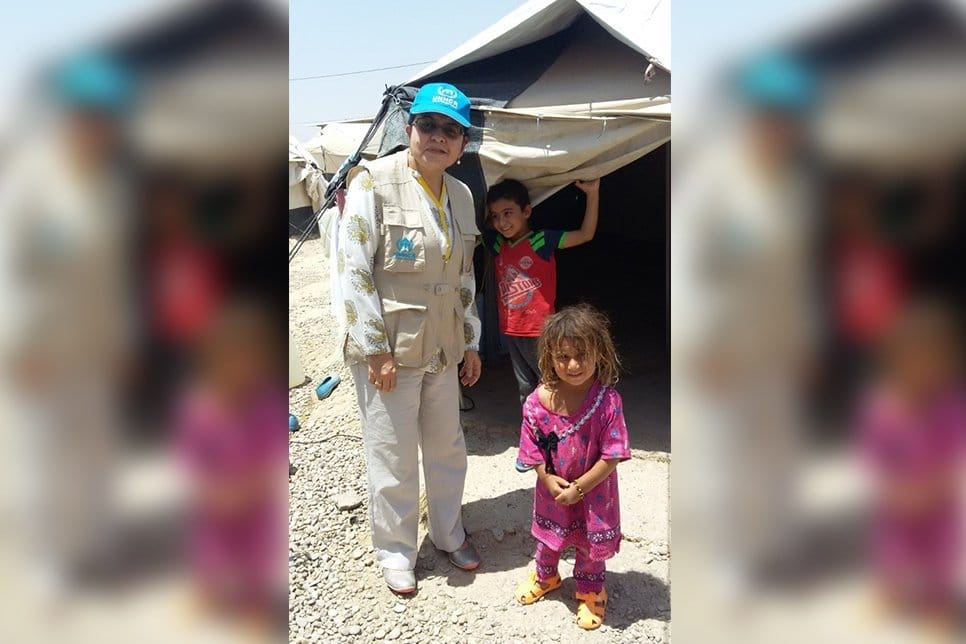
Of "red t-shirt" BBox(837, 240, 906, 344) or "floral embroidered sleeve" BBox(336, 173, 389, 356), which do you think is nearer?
"red t-shirt" BBox(837, 240, 906, 344)

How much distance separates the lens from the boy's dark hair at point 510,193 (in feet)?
11.7

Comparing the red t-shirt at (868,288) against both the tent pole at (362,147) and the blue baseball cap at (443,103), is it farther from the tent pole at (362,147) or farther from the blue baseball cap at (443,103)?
the tent pole at (362,147)

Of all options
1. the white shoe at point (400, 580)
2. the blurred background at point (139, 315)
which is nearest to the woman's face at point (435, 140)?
the white shoe at point (400, 580)

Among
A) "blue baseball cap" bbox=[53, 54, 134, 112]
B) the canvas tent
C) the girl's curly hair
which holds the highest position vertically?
the canvas tent

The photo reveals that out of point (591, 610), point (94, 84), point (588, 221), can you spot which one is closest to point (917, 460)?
point (94, 84)

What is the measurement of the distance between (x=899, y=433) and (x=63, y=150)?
761 mm

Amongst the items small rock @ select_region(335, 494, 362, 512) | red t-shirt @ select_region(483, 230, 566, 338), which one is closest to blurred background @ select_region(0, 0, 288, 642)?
small rock @ select_region(335, 494, 362, 512)

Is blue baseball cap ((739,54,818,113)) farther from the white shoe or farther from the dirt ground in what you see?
the white shoe

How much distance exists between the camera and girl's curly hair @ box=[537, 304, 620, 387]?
229cm

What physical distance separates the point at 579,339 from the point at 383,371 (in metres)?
0.74

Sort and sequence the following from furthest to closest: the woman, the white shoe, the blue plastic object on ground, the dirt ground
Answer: the blue plastic object on ground, the white shoe, the dirt ground, the woman

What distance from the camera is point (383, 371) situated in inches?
96.0

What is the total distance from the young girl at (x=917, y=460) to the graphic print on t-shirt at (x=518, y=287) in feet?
9.80

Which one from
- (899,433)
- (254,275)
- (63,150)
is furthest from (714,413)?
(63,150)
